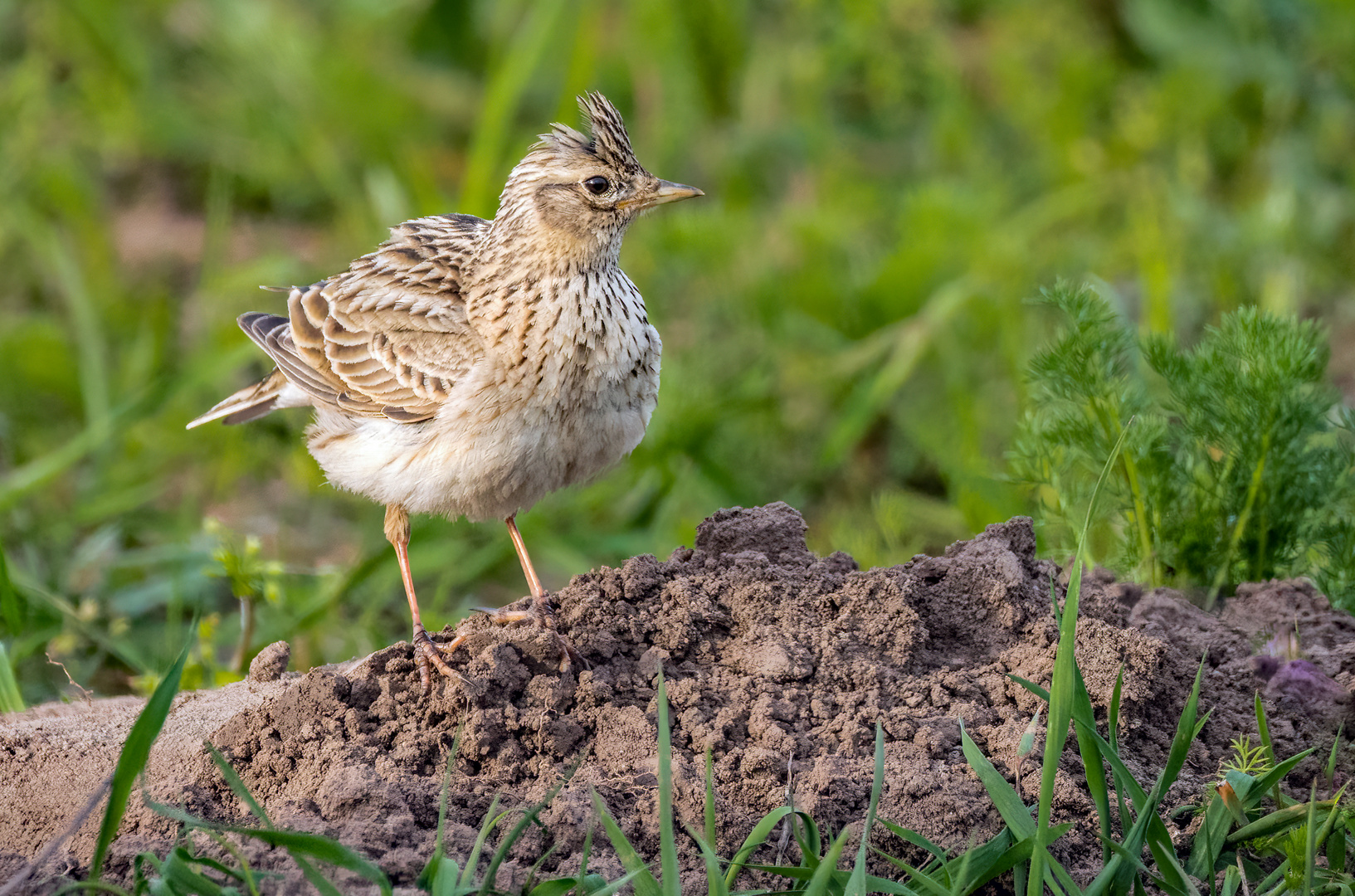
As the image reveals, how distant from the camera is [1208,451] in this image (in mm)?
4363

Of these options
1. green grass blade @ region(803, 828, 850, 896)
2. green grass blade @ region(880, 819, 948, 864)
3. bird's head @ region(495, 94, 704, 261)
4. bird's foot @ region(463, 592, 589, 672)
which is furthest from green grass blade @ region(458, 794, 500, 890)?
bird's head @ region(495, 94, 704, 261)

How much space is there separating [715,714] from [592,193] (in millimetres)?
1821

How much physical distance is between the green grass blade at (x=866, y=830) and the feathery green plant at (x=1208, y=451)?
1545mm

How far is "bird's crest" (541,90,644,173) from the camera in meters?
4.34

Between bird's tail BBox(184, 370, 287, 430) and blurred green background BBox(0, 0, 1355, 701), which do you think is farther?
blurred green background BBox(0, 0, 1355, 701)

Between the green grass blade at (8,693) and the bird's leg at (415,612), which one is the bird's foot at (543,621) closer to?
the bird's leg at (415,612)

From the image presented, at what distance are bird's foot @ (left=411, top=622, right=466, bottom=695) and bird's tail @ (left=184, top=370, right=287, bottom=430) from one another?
212cm

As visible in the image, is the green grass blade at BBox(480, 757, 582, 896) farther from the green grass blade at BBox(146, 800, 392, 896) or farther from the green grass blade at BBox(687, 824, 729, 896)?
the green grass blade at BBox(687, 824, 729, 896)

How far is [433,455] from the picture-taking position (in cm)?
424

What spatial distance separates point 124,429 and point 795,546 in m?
4.39

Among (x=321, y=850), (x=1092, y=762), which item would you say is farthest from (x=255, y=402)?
(x=1092, y=762)

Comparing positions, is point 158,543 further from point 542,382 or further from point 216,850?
point 216,850

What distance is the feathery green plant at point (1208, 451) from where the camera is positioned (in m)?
4.10

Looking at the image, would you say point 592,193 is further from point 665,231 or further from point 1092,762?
point 665,231
